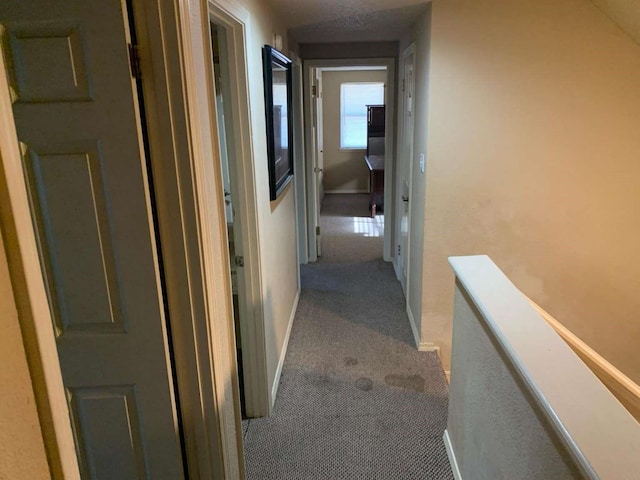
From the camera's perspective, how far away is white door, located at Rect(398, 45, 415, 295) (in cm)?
346

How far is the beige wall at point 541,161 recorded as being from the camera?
103 inches

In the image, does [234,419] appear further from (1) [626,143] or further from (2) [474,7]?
(1) [626,143]

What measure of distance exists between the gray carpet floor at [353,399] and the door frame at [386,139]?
2.27 feet

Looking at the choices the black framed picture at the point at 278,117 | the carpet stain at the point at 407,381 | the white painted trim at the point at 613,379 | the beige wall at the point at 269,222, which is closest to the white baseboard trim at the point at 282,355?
the beige wall at the point at 269,222

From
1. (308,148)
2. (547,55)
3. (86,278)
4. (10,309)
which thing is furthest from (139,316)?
(308,148)

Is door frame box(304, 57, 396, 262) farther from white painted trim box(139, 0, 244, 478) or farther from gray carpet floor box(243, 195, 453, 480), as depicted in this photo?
white painted trim box(139, 0, 244, 478)

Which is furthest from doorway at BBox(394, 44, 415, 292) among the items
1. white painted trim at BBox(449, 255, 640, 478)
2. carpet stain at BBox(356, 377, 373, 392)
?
white painted trim at BBox(449, 255, 640, 478)

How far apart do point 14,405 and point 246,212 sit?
1.63 meters

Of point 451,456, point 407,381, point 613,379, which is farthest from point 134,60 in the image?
point 407,381

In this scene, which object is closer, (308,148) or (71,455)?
(71,455)

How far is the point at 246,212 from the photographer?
2178 mm

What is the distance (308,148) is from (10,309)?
13.3 feet

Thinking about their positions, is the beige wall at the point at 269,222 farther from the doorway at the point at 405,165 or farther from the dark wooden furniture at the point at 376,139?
the dark wooden furniture at the point at 376,139

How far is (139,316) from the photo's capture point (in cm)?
129
